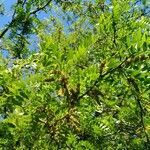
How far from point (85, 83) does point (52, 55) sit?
0.85 ft

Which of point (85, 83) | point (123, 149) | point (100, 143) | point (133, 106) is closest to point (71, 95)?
point (85, 83)

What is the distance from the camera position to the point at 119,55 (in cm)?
267

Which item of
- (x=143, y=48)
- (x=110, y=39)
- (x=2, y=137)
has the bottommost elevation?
(x=2, y=137)

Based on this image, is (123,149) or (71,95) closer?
(71,95)

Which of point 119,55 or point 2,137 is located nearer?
point 119,55

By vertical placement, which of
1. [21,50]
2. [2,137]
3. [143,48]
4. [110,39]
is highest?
[21,50]

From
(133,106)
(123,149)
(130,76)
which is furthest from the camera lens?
(123,149)

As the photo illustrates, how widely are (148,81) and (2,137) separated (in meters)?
1.41

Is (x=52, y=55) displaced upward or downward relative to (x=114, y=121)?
downward

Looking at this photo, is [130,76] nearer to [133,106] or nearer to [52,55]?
[52,55]

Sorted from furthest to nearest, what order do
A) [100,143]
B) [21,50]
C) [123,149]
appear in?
[21,50], [123,149], [100,143]

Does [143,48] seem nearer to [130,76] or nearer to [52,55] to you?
[130,76]

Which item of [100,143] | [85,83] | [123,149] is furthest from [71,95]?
[123,149]

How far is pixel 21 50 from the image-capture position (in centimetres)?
1165
